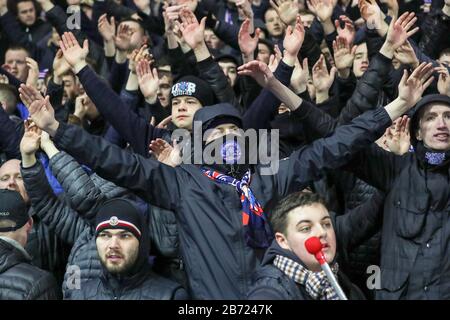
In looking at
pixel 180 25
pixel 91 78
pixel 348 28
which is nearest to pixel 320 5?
pixel 348 28

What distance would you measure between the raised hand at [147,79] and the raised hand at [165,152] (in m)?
1.39

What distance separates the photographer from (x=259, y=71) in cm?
653

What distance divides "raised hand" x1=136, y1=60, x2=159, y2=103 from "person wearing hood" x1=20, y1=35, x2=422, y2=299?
1.72 meters

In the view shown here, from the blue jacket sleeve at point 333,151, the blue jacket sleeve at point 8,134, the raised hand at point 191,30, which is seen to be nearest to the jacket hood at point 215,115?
the blue jacket sleeve at point 333,151

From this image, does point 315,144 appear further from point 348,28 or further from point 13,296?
point 348,28

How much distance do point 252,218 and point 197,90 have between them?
6.78ft

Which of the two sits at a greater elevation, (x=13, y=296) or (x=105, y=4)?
(x=105, y=4)

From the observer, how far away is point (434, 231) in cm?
619

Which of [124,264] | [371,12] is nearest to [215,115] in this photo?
[124,264]

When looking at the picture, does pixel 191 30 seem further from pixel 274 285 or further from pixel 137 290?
pixel 274 285

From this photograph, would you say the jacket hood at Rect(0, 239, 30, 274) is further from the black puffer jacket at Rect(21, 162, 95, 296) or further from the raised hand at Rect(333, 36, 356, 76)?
the raised hand at Rect(333, 36, 356, 76)

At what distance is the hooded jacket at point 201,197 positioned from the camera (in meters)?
5.68

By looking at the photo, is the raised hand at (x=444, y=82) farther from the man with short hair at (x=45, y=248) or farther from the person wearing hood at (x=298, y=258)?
the man with short hair at (x=45, y=248)
